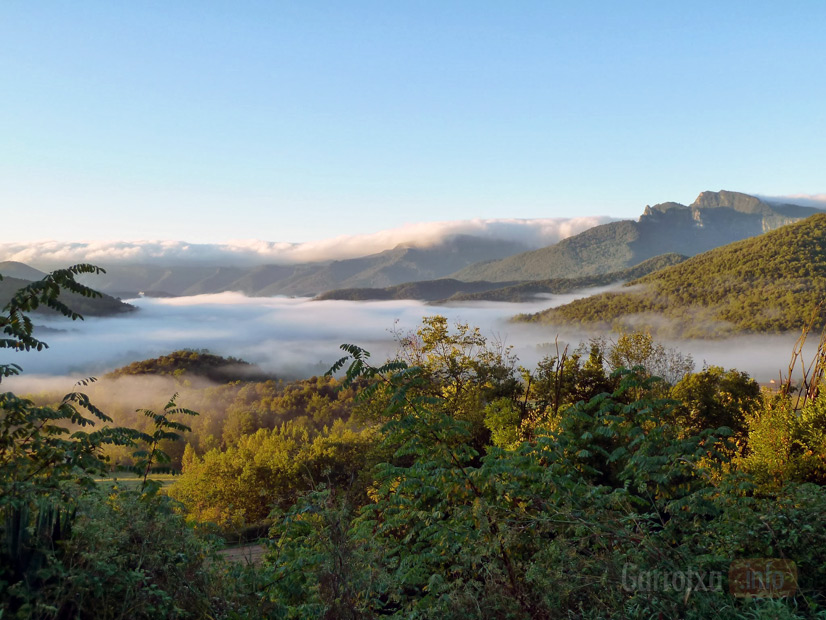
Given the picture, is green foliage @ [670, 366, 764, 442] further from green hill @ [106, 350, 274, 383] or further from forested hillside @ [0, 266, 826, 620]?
green hill @ [106, 350, 274, 383]

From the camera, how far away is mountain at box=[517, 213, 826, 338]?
83.0 m

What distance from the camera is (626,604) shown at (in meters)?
3.51

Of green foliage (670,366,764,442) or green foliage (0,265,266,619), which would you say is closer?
green foliage (0,265,266,619)

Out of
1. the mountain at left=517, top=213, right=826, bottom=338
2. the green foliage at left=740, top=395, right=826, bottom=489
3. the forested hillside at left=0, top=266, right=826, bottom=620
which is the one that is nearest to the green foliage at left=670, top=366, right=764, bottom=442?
the green foliage at left=740, top=395, right=826, bottom=489

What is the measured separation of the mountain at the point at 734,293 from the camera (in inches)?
3268

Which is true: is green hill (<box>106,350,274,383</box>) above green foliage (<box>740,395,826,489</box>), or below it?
below

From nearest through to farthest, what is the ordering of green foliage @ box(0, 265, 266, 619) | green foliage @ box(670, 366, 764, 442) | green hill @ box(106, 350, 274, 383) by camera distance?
green foliage @ box(0, 265, 266, 619), green foliage @ box(670, 366, 764, 442), green hill @ box(106, 350, 274, 383)

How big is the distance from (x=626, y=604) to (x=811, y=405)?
10.4 metres

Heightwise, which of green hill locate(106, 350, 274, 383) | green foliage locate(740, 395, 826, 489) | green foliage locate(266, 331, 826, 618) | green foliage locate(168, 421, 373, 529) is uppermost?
green foliage locate(266, 331, 826, 618)

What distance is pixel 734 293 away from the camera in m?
93.8

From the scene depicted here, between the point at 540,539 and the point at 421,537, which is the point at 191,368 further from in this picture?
the point at 540,539

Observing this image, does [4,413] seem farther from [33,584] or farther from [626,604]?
[626,604]

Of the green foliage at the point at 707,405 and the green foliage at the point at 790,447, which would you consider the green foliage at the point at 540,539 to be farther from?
the green foliage at the point at 707,405

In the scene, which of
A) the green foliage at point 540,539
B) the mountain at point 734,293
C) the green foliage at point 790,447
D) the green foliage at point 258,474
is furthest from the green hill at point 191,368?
the green foliage at point 540,539
